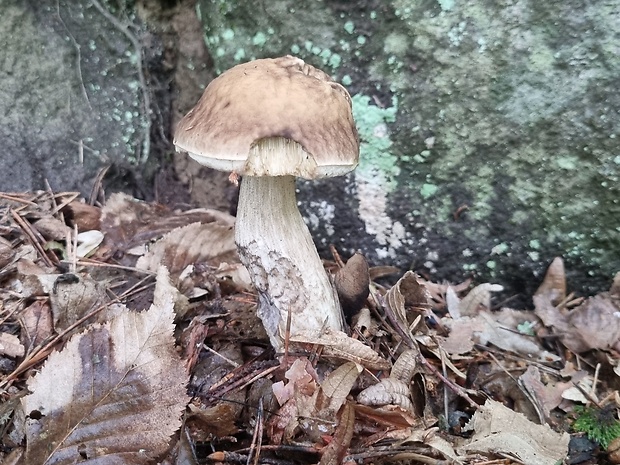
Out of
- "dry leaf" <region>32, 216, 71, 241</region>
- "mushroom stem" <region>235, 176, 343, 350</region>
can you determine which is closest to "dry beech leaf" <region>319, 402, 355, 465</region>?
"mushroom stem" <region>235, 176, 343, 350</region>

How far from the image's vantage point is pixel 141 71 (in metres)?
2.61

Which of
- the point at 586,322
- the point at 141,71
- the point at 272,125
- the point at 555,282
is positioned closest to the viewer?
the point at 272,125

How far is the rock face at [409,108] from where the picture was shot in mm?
2074

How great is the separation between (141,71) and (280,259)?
4.99 feet

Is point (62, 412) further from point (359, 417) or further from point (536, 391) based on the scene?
point (536, 391)

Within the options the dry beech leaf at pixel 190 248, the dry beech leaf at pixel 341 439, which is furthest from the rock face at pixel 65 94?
the dry beech leaf at pixel 341 439

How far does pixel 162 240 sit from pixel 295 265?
31.7 inches

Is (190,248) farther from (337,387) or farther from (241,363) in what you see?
(337,387)

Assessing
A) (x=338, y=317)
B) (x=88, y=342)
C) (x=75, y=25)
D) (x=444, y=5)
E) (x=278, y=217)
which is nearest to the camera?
(x=88, y=342)

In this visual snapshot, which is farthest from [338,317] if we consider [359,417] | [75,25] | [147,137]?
[75,25]

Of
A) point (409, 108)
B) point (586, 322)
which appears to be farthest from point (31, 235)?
point (586, 322)

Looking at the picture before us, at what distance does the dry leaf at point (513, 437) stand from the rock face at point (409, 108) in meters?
0.90

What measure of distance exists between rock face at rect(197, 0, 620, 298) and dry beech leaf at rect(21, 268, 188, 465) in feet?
4.18

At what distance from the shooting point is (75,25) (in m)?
2.42
